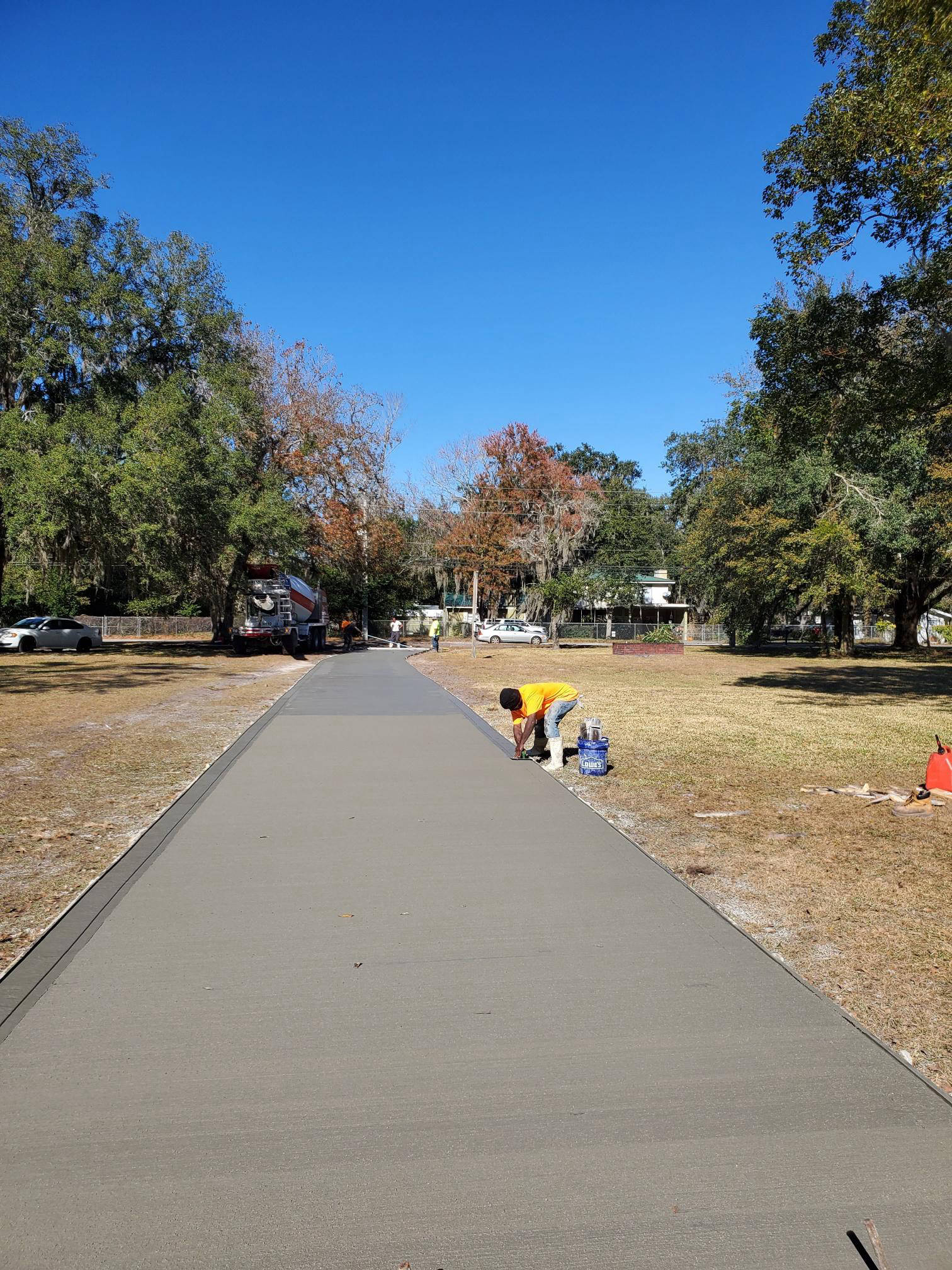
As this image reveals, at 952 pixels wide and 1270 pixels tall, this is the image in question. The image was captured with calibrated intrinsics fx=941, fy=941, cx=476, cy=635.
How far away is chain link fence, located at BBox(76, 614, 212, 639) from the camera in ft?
192

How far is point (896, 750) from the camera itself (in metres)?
12.3

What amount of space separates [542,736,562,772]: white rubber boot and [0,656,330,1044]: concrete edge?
3.67 meters

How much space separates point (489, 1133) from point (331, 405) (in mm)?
53270

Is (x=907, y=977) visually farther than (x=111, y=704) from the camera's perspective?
No

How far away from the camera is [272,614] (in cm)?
Answer: 3912

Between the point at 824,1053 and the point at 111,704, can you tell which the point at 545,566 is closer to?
the point at 111,704

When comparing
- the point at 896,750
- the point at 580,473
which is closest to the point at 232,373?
the point at 896,750

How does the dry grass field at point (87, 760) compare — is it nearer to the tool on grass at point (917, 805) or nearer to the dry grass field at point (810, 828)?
the dry grass field at point (810, 828)

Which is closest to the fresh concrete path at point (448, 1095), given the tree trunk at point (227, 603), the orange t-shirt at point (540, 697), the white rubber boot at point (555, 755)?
the white rubber boot at point (555, 755)

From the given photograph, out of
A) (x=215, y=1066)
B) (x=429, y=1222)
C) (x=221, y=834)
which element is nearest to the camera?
(x=429, y=1222)

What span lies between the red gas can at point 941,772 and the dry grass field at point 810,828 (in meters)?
0.60

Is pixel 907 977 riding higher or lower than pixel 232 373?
lower

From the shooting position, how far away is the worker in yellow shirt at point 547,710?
10438 mm

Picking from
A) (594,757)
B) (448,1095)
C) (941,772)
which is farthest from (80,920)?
(941,772)
